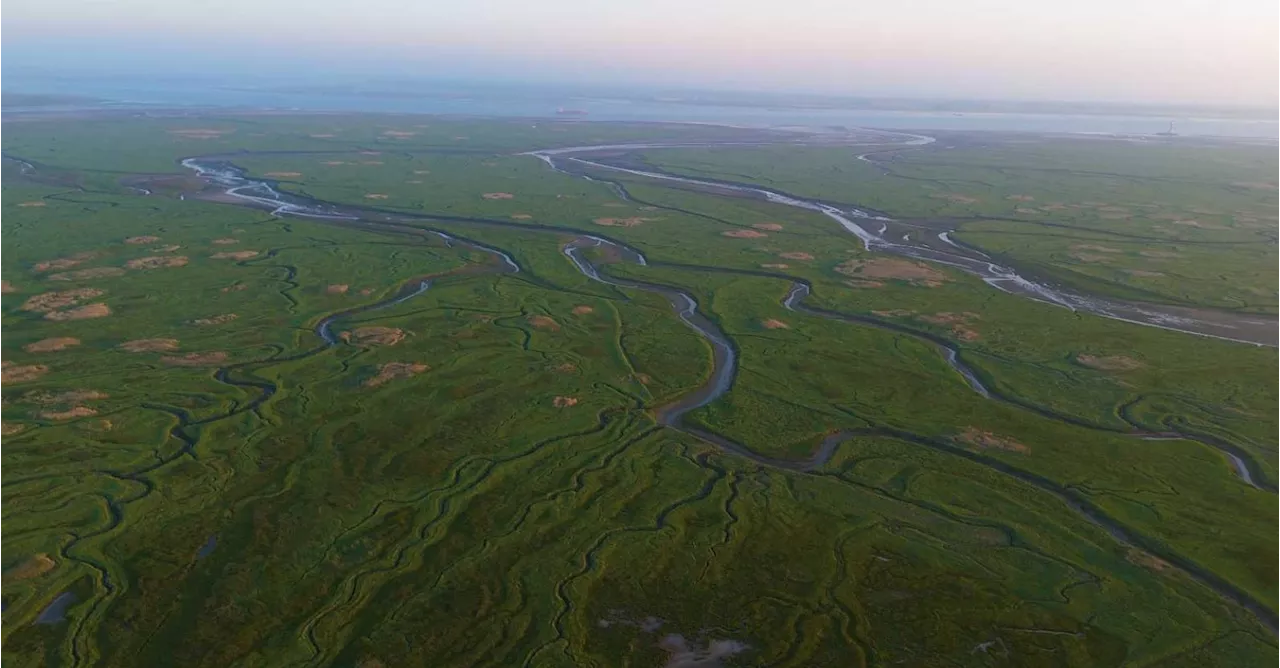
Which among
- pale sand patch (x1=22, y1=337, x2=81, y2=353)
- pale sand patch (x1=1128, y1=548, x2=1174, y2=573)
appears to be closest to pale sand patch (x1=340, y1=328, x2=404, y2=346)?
pale sand patch (x1=22, y1=337, x2=81, y2=353)

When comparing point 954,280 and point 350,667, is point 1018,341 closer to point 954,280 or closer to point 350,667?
point 954,280

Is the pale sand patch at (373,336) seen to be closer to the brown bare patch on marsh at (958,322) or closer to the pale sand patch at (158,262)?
the pale sand patch at (158,262)

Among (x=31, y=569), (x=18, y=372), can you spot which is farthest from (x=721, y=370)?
(x=18, y=372)

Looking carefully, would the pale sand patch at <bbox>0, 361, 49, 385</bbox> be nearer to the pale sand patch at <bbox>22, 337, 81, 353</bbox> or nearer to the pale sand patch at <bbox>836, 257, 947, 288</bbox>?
the pale sand patch at <bbox>22, 337, 81, 353</bbox>

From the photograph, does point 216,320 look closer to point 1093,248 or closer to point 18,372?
point 18,372

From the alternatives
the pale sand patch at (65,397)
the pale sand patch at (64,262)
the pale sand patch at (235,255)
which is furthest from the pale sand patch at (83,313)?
the pale sand patch at (235,255)

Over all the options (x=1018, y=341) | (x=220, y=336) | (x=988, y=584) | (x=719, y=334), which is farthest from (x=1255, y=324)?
(x=220, y=336)

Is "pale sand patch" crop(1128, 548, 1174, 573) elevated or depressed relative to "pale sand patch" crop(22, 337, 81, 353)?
depressed
